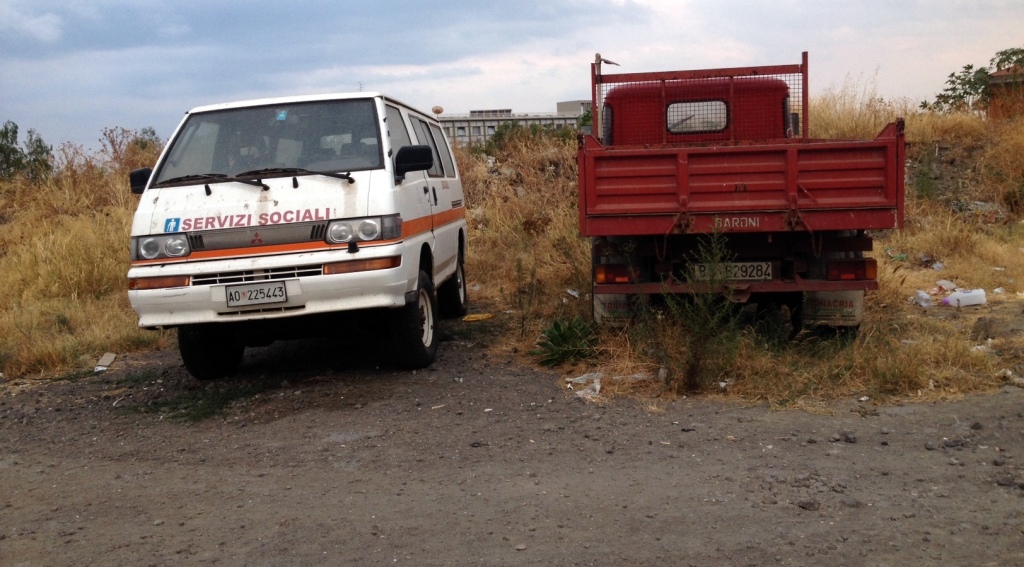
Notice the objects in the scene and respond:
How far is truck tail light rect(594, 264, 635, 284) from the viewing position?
21.4 feet

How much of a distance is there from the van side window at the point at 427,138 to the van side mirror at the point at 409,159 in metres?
1.39

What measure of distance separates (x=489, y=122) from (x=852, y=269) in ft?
58.0

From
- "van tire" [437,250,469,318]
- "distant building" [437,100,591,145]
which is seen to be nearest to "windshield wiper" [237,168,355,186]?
"van tire" [437,250,469,318]

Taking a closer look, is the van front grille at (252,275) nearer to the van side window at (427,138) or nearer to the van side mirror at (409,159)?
the van side mirror at (409,159)

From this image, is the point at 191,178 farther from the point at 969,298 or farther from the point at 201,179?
the point at 969,298

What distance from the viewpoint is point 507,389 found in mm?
6047

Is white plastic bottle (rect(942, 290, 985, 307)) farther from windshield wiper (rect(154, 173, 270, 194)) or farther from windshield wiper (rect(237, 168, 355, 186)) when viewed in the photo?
windshield wiper (rect(154, 173, 270, 194))

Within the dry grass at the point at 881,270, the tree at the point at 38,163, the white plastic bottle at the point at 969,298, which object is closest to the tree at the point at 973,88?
the dry grass at the point at 881,270

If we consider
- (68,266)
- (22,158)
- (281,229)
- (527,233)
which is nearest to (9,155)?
(22,158)

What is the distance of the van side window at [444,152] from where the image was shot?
858 cm

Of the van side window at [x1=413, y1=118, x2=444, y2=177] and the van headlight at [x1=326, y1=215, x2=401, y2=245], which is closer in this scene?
the van headlight at [x1=326, y1=215, x2=401, y2=245]

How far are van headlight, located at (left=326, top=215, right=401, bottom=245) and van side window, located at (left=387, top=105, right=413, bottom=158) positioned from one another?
2.26 ft

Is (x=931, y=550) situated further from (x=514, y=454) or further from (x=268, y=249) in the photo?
(x=268, y=249)

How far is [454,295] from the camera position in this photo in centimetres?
891
